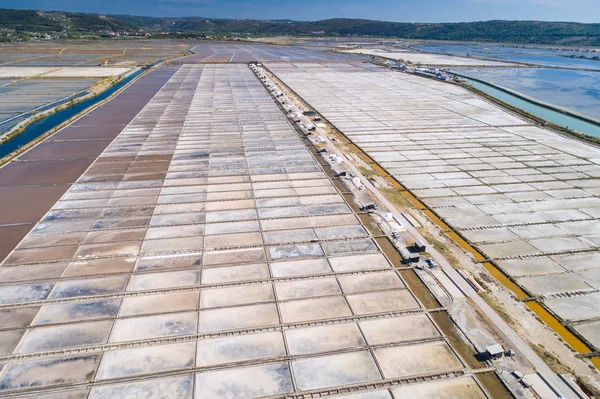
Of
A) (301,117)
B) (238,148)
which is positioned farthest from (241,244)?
(301,117)

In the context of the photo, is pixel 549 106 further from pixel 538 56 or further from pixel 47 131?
pixel 538 56

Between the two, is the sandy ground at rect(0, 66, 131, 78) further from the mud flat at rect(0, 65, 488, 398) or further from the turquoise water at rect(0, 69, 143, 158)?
the mud flat at rect(0, 65, 488, 398)

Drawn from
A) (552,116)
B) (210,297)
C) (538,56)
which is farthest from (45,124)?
(538,56)

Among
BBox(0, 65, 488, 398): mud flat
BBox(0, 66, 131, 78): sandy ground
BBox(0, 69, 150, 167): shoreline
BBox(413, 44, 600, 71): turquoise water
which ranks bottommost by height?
BBox(0, 65, 488, 398): mud flat

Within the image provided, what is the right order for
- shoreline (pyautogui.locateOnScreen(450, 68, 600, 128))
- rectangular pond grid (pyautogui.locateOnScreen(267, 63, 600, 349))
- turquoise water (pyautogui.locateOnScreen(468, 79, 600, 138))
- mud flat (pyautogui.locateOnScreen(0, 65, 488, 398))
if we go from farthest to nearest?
shoreline (pyautogui.locateOnScreen(450, 68, 600, 128)) → turquoise water (pyautogui.locateOnScreen(468, 79, 600, 138)) → rectangular pond grid (pyautogui.locateOnScreen(267, 63, 600, 349)) → mud flat (pyautogui.locateOnScreen(0, 65, 488, 398))

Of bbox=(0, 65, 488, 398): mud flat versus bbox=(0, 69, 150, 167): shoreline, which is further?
bbox=(0, 69, 150, 167): shoreline

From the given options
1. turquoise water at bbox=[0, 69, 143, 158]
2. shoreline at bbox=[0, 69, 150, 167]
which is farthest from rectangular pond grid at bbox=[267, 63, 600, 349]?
turquoise water at bbox=[0, 69, 143, 158]
